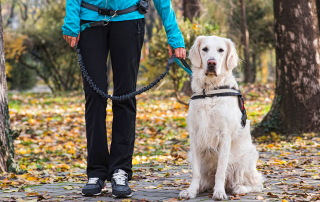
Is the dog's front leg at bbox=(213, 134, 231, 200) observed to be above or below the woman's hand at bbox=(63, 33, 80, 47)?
below

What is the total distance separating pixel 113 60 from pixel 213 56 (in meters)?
0.88

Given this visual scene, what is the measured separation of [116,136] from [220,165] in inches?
37.8

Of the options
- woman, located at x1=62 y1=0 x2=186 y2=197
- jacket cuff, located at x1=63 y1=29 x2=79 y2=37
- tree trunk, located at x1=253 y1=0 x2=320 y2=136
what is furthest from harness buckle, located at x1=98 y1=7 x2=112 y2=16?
tree trunk, located at x1=253 y1=0 x2=320 y2=136

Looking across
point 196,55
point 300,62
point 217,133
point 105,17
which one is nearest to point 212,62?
point 196,55

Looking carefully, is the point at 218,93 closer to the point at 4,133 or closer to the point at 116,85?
the point at 116,85

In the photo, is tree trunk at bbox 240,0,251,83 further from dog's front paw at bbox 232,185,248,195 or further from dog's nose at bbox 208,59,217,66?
dog's nose at bbox 208,59,217,66

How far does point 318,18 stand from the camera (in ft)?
23.1

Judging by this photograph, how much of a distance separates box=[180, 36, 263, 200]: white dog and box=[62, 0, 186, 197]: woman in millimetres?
329

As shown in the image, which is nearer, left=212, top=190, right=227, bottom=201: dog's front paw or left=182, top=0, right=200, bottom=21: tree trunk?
left=212, top=190, right=227, bottom=201: dog's front paw

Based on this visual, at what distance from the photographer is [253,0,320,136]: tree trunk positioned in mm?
6801

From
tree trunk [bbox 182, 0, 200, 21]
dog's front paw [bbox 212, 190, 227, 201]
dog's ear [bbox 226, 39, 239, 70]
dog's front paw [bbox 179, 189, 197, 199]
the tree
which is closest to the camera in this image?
dog's front paw [bbox 212, 190, 227, 201]

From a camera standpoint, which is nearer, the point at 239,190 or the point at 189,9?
the point at 239,190

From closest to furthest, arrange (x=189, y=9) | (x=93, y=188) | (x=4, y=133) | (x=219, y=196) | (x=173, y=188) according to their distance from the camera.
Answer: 1. (x=219, y=196)
2. (x=93, y=188)
3. (x=173, y=188)
4. (x=4, y=133)
5. (x=189, y=9)

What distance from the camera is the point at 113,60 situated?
356 cm
